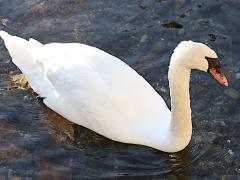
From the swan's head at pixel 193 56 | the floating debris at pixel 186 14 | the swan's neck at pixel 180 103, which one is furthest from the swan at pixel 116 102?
the floating debris at pixel 186 14

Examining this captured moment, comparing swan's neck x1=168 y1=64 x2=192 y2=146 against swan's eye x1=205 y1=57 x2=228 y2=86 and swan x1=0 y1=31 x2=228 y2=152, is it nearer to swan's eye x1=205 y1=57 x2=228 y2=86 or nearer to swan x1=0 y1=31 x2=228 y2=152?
swan x1=0 y1=31 x2=228 y2=152

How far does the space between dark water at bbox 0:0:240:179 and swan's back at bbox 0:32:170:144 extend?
0.27 metres

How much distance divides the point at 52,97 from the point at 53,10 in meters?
2.15

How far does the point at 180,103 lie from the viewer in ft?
20.0

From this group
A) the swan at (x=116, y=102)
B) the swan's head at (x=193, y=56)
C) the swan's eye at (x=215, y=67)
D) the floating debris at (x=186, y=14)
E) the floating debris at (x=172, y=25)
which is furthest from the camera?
the floating debris at (x=186, y=14)

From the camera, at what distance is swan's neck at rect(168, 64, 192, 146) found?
5.94m

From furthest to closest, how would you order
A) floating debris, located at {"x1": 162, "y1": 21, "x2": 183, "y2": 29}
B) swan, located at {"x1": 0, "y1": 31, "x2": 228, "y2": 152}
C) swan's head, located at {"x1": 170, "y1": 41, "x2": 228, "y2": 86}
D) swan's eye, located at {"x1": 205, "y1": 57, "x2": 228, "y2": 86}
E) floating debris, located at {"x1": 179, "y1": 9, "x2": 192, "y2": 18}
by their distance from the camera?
floating debris, located at {"x1": 179, "y1": 9, "x2": 192, "y2": 18}
floating debris, located at {"x1": 162, "y1": 21, "x2": 183, "y2": 29}
swan, located at {"x1": 0, "y1": 31, "x2": 228, "y2": 152}
swan's eye, located at {"x1": 205, "y1": 57, "x2": 228, "y2": 86}
swan's head, located at {"x1": 170, "y1": 41, "x2": 228, "y2": 86}

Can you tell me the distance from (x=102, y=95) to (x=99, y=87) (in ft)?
0.32

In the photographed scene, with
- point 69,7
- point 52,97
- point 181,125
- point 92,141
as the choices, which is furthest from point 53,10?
point 181,125

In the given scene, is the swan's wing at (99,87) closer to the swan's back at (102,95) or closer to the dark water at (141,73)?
the swan's back at (102,95)

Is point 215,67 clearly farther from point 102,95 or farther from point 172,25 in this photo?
point 172,25

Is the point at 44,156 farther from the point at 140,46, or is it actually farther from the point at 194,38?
the point at 194,38

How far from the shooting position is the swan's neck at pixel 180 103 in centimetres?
594

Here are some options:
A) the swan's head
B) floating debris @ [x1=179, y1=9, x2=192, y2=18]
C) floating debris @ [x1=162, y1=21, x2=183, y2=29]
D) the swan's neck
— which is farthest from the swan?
floating debris @ [x1=179, y1=9, x2=192, y2=18]
